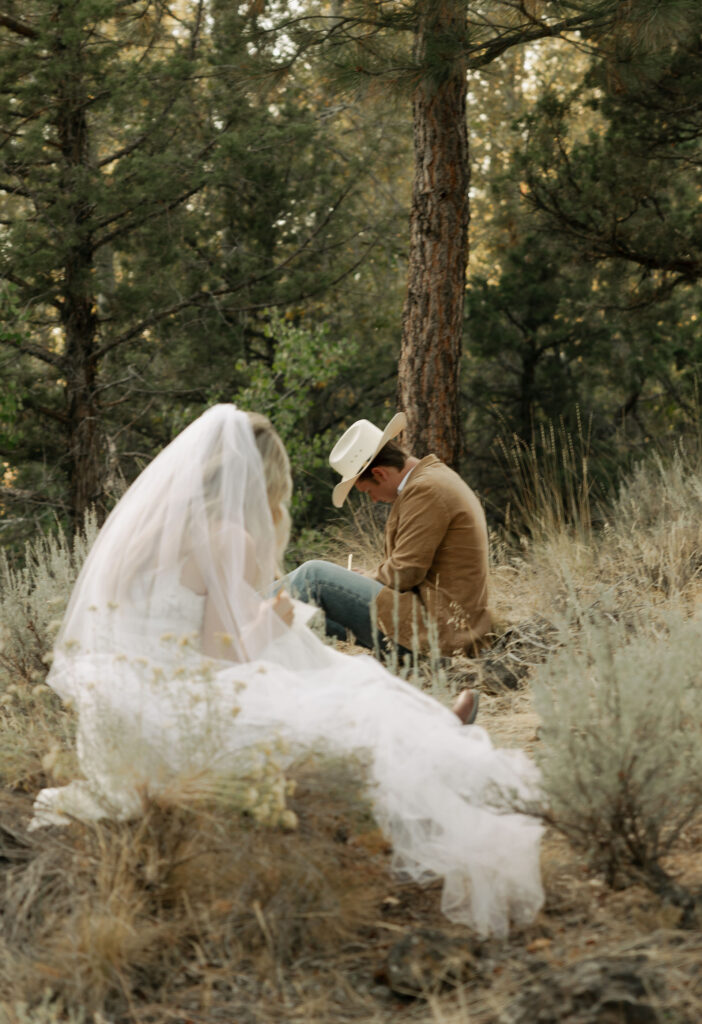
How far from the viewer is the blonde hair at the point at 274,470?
315 centimetres

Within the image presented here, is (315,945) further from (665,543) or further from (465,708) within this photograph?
(665,543)

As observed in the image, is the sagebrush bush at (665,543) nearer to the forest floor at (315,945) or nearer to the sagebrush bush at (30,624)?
the forest floor at (315,945)

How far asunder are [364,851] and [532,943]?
54cm

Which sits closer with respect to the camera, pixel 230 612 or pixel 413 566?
pixel 230 612

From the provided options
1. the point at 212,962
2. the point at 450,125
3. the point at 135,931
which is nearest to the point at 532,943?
the point at 212,962

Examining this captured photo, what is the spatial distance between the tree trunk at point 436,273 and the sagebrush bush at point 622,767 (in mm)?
4005

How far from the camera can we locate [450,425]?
667 cm

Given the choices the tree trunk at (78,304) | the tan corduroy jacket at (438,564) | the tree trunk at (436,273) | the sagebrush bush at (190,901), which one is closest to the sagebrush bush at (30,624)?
the tan corduroy jacket at (438,564)

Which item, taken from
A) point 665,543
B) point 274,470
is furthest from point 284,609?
point 665,543

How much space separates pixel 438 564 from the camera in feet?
15.1

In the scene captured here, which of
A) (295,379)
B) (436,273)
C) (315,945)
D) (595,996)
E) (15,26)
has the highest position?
(15,26)

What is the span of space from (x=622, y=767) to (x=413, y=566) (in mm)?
2072

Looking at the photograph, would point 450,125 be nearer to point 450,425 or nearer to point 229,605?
point 450,425

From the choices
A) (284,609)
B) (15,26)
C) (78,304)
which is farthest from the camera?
(78,304)
